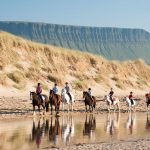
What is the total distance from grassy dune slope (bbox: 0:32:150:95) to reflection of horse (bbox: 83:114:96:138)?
62.3 ft

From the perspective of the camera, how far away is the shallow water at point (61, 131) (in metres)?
20.1

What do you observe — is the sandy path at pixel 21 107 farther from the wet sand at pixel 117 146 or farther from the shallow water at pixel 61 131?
the wet sand at pixel 117 146

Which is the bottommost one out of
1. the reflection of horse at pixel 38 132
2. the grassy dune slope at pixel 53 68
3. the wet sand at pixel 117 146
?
the wet sand at pixel 117 146

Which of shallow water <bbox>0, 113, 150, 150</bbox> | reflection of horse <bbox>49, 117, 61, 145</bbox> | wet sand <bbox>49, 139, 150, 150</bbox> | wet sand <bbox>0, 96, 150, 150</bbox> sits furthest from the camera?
reflection of horse <bbox>49, 117, 61, 145</bbox>

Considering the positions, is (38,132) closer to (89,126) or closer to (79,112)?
(89,126)

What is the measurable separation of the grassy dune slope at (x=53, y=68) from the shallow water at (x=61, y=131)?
20960 mm

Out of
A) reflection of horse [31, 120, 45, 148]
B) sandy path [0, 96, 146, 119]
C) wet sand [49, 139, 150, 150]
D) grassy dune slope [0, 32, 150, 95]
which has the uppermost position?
grassy dune slope [0, 32, 150, 95]

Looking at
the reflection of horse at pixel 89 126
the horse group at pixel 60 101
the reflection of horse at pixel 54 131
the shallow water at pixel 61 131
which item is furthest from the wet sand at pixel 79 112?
the reflection of horse at pixel 89 126

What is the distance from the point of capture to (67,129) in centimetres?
2492

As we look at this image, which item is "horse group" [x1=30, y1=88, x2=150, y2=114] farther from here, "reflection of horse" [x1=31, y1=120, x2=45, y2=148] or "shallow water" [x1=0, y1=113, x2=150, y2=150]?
"reflection of horse" [x1=31, y1=120, x2=45, y2=148]

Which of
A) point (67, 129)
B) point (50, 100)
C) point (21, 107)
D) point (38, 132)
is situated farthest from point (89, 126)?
point (21, 107)

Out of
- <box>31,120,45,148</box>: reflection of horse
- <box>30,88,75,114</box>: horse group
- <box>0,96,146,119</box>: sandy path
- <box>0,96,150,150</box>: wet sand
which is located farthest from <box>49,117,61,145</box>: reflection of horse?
<box>0,96,146,119</box>: sandy path

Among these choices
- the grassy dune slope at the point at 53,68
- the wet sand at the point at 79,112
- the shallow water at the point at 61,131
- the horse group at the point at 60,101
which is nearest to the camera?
the wet sand at the point at 79,112

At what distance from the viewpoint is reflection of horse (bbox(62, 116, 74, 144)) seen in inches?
843
